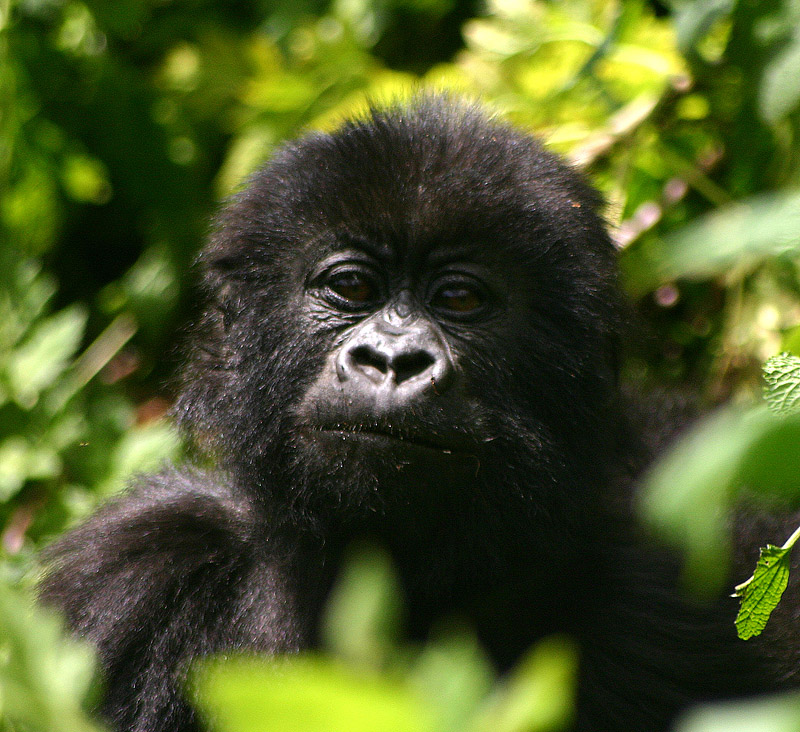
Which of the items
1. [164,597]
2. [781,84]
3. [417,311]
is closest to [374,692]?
[417,311]

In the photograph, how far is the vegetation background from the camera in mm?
3965

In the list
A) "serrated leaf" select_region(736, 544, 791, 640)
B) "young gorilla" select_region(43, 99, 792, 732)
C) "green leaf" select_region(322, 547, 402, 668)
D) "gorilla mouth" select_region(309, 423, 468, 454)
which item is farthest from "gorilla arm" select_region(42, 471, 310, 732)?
"green leaf" select_region(322, 547, 402, 668)

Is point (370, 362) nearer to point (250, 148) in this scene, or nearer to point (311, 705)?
point (311, 705)

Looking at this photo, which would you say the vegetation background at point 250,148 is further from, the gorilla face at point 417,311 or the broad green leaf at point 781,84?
the gorilla face at point 417,311

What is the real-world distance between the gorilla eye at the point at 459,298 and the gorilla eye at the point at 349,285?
0.21m

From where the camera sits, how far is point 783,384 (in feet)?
5.28

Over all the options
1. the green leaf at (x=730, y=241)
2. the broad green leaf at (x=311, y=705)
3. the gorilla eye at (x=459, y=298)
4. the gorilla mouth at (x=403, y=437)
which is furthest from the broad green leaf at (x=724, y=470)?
the gorilla eye at (x=459, y=298)

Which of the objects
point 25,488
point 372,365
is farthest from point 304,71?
point 372,365

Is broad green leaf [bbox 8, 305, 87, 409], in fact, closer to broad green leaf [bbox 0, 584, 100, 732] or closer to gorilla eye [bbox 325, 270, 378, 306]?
gorilla eye [bbox 325, 270, 378, 306]

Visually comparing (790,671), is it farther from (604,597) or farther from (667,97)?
(667,97)

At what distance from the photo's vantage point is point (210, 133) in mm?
5582

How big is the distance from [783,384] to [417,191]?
4.86 ft

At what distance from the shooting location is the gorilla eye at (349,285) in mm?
2855

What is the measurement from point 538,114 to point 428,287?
6.60 feet
